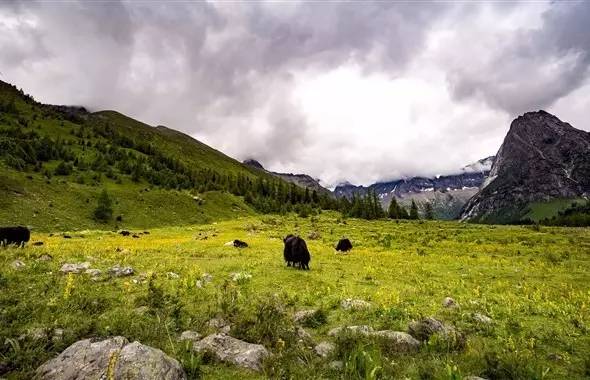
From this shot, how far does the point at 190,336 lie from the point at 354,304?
255 inches

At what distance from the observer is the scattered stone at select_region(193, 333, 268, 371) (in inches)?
382

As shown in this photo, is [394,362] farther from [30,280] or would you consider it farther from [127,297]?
[30,280]

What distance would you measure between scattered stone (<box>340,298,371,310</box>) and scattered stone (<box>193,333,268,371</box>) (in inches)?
207

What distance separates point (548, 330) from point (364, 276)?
38.2 ft

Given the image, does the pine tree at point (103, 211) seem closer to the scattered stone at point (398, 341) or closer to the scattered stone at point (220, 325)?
the scattered stone at point (220, 325)

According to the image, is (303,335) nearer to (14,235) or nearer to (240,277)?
(240,277)

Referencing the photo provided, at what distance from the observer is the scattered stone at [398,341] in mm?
Answer: 10875

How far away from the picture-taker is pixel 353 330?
38.7 ft

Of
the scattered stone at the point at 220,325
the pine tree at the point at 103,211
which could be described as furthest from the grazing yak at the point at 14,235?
the pine tree at the point at 103,211

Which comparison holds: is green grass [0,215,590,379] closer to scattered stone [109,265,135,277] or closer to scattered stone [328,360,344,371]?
scattered stone [328,360,344,371]

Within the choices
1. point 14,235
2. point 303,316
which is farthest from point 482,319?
point 14,235

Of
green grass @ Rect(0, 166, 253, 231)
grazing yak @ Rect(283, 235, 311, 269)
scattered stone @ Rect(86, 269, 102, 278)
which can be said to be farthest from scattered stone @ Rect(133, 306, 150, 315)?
green grass @ Rect(0, 166, 253, 231)

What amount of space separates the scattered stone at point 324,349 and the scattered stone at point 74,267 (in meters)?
12.6

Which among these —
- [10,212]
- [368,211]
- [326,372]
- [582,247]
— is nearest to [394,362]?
[326,372]
